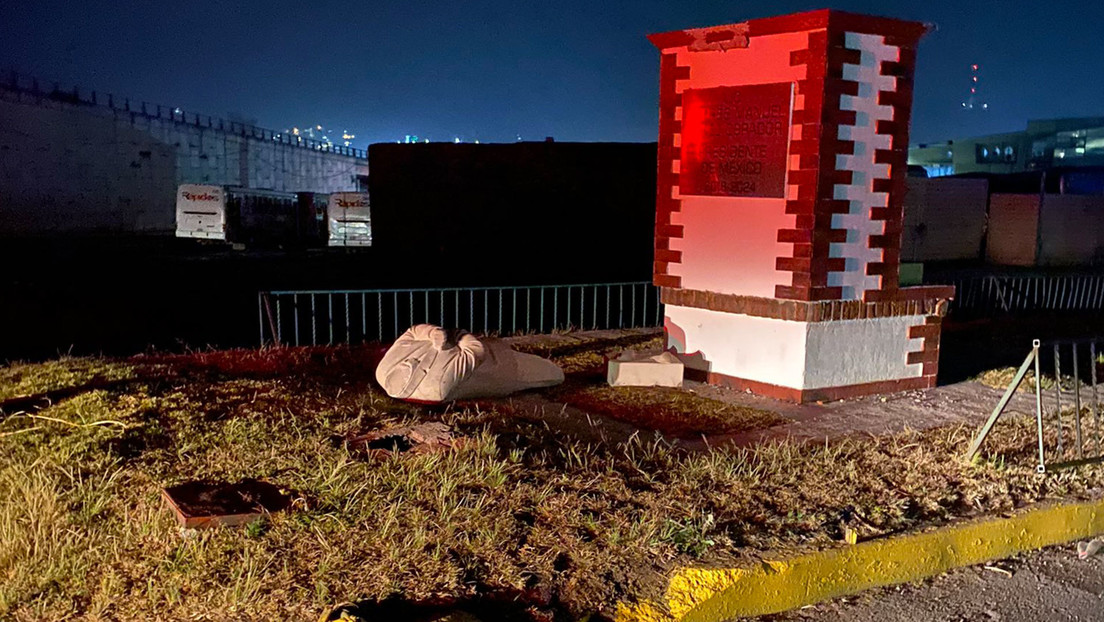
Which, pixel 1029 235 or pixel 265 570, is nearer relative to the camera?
pixel 265 570

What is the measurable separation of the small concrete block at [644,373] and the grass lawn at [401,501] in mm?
1245

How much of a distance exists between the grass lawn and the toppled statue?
318 mm

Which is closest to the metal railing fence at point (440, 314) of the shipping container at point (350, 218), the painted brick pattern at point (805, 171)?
the painted brick pattern at point (805, 171)

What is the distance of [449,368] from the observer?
7.55 meters

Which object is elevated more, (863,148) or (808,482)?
(863,148)

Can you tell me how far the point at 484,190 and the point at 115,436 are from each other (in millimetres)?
16535

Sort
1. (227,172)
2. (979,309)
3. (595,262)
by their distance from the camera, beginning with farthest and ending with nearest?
(227,172) → (595,262) → (979,309)

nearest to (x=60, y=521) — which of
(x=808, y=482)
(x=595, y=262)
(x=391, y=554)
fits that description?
(x=391, y=554)

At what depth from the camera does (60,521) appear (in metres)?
4.48

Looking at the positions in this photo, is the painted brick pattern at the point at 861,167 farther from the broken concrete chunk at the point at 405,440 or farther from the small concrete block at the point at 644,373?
the broken concrete chunk at the point at 405,440

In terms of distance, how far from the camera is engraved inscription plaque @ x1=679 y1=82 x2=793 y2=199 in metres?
7.93

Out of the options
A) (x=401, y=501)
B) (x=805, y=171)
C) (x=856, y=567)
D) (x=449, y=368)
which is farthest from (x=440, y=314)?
(x=856, y=567)

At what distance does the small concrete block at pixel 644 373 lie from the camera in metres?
8.55

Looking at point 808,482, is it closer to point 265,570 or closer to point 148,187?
point 265,570
